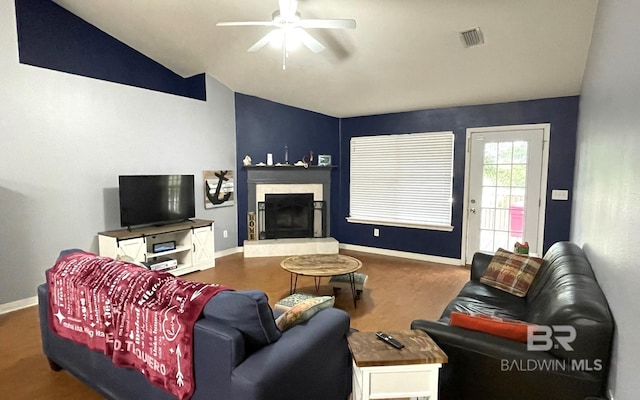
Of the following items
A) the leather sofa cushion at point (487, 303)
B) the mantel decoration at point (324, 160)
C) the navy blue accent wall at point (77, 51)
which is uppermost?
the navy blue accent wall at point (77, 51)

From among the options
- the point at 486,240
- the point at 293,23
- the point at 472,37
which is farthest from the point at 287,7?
the point at 486,240

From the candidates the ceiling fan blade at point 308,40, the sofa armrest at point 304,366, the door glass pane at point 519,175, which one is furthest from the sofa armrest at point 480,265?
the ceiling fan blade at point 308,40

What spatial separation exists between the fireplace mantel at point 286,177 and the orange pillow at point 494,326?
4469 mm

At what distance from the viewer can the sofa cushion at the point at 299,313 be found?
1798 millimetres

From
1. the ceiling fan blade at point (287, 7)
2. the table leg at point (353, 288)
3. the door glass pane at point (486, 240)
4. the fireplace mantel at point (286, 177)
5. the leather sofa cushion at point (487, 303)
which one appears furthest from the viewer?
the fireplace mantel at point (286, 177)

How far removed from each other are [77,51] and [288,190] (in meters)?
3.48

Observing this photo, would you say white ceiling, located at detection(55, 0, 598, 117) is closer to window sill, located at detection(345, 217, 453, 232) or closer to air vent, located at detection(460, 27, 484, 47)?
air vent, located at detection(460, 27, 484, 47)

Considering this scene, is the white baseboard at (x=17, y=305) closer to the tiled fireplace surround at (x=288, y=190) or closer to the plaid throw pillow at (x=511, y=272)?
the tiled fireplace surround at (x=288, y=190)

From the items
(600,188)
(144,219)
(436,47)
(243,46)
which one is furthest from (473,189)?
(144,219)

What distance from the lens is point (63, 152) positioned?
378 centimetres

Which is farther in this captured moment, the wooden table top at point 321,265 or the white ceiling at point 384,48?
the wooden table top at point 321,265

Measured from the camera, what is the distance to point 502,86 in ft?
13.9

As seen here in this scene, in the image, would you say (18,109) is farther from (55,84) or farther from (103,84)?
(103,84)

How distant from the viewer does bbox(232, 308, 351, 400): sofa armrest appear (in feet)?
4.59
